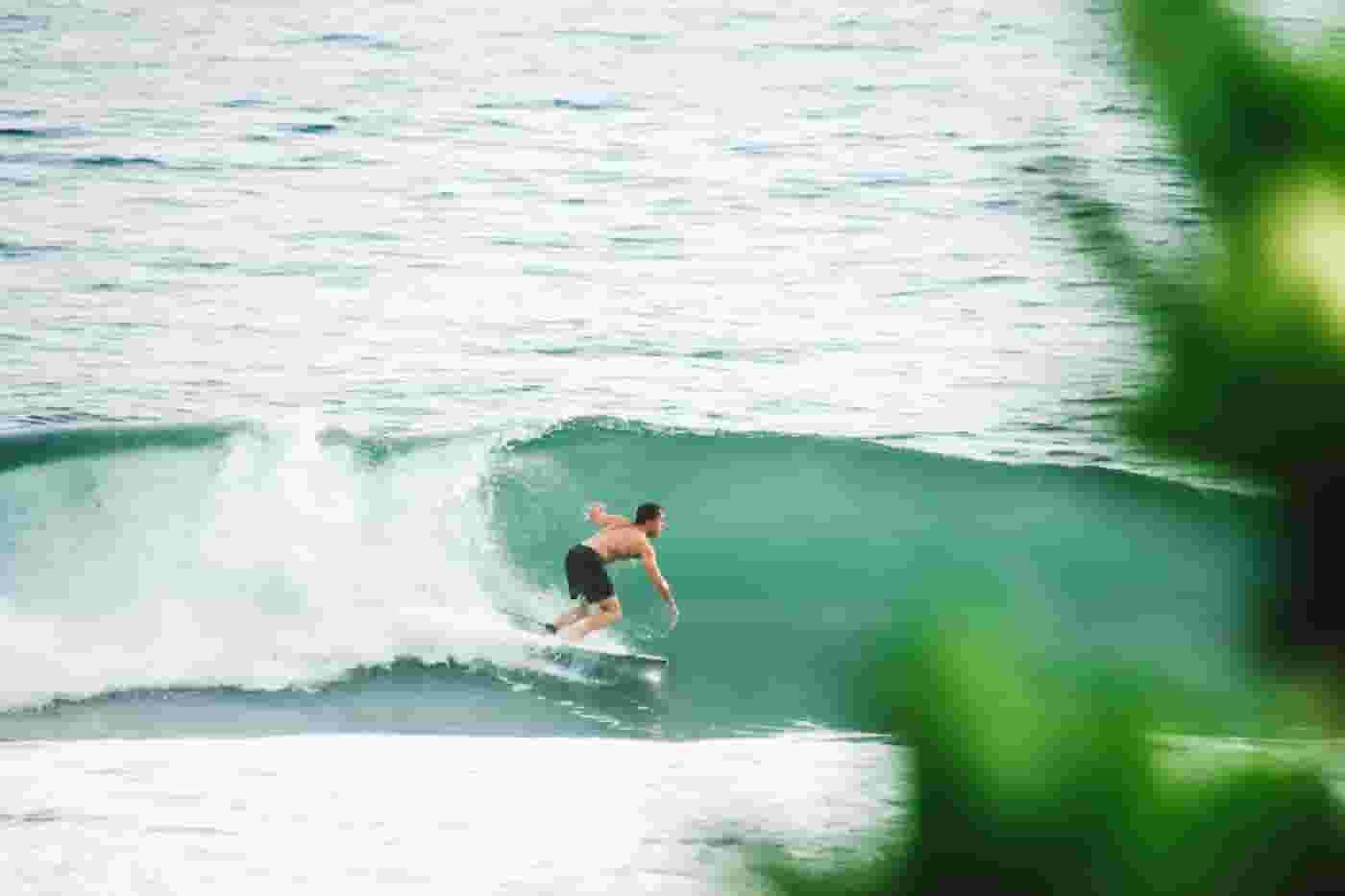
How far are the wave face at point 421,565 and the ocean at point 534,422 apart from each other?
0.05m

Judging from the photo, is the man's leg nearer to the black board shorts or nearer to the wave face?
the black board shorts

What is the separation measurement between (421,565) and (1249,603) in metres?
13.9

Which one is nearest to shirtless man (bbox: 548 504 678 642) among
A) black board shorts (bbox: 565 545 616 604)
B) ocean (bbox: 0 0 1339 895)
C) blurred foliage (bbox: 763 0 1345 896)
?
black board shorts (bbox: 565 545 616 604)

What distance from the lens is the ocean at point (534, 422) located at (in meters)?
0.85

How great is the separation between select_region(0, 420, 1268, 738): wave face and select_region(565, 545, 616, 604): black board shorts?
21.5 inches

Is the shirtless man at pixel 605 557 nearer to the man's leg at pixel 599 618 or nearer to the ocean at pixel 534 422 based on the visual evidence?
the man's leg at pixel 599 618

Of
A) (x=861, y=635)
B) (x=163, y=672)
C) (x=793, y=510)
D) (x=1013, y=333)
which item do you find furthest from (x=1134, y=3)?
(x=1013, y=333)

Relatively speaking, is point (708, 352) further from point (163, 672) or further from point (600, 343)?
point (163, 672)

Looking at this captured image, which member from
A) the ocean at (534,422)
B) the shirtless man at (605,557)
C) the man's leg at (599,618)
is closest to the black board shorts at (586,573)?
the shirtless man at (605,557)

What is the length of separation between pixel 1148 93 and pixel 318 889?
716 centimetres

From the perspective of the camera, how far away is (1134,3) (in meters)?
0.69

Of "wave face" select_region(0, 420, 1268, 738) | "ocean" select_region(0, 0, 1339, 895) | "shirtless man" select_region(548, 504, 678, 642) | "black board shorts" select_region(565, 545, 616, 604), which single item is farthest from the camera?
"wave face" select_region(0, 420, 1268, 738)

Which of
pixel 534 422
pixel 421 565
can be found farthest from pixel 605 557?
pixel 534 422

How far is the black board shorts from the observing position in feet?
37.2
